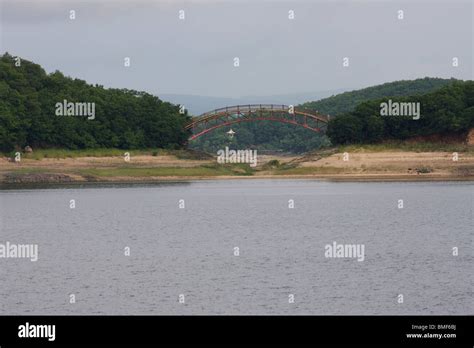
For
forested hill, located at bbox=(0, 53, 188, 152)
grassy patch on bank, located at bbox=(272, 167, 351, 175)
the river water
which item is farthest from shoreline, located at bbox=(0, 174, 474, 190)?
the river water

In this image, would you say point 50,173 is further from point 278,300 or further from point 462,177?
point 278,300

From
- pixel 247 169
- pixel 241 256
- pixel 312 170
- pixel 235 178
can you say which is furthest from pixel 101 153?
pixel 241 256

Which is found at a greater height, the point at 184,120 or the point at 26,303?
the point at 184,120

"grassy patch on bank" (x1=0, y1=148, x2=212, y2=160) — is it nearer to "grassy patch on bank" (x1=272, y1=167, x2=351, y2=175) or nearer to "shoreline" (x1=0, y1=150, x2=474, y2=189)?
"shoreline" (x1=0, y1=150, x2=474, y2=189)
